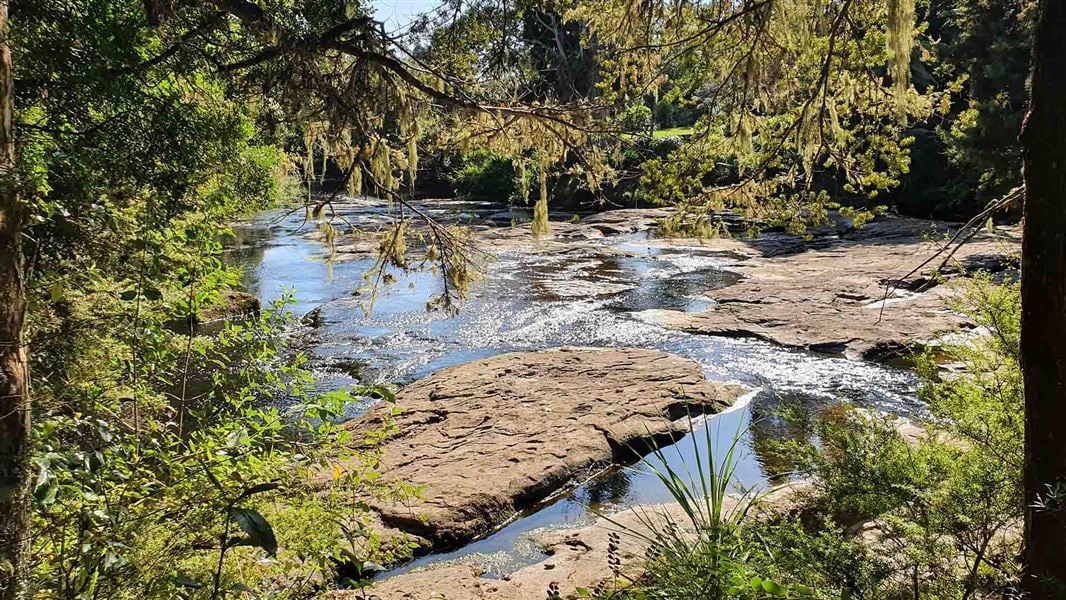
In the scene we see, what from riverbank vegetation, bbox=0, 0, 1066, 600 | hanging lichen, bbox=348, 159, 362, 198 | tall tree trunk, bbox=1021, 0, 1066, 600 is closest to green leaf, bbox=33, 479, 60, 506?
riverbank vegetation, bbox=0, 0, 1066, 600

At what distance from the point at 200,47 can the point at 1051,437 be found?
17.3ft

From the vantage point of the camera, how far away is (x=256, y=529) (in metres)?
2.05

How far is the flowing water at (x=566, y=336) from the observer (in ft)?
22.6

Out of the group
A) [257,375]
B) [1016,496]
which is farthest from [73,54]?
[1016,496]

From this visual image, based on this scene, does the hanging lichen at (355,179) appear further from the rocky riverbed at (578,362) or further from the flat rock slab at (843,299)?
the flat rock slab at (843,299)

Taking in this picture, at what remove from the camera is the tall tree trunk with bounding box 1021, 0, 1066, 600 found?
302cm

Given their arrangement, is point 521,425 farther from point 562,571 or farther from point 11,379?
point 11,379

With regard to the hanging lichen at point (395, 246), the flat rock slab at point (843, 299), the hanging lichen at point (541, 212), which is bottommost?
the flat rock slab at point (843, 299)

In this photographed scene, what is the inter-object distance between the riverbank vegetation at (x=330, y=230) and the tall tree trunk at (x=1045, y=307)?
0.01 metres

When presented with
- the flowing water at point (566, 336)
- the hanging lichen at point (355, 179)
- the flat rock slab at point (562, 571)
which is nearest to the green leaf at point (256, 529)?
the flowing water at point (566, 336)

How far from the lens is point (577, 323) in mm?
13117

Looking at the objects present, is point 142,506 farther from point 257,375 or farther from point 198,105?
point 198,105

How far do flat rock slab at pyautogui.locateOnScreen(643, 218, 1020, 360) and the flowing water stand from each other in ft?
1.63

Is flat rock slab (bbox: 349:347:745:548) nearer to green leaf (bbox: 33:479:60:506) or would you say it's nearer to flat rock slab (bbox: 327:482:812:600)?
flat rock slab (bbox: 327:482:812:600)
